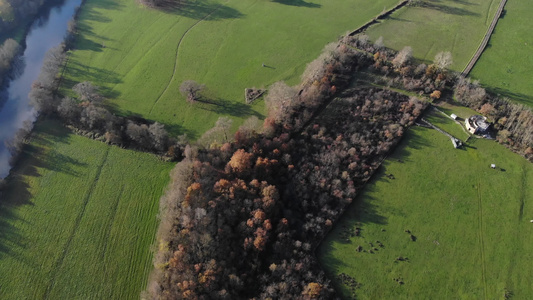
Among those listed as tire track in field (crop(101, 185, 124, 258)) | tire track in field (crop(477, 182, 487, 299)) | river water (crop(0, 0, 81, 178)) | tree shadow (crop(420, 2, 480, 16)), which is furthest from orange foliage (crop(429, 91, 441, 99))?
river water (crop(0, 0, 81, 178))

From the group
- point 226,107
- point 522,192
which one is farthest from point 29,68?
point 522,192

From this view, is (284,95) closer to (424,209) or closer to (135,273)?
(424,209)

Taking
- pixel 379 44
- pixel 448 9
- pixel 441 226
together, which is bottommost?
pixel 441 226

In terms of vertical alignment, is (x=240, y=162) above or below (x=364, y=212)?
above

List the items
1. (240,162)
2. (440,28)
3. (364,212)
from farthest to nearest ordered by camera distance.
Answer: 1. (440,28)
2. (240,162)
3. (364,212)

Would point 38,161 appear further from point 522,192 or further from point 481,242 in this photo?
point 522,192

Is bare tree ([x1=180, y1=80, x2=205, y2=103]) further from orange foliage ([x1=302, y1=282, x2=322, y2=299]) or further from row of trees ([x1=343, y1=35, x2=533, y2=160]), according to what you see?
orange foliage ([x1=302, y1=282, x2=322, y2=299])

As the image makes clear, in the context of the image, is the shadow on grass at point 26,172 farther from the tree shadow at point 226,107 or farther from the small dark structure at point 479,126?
the small dark structure at point 479,126
